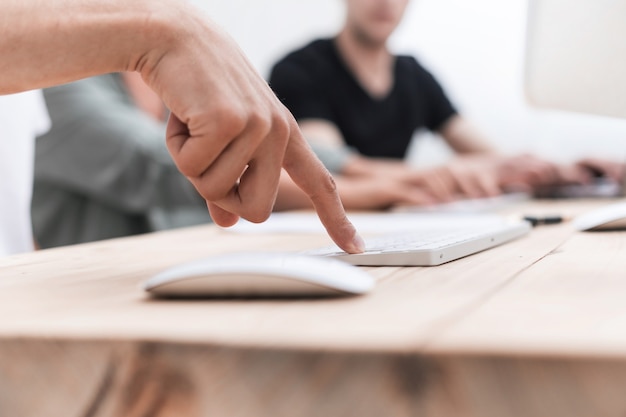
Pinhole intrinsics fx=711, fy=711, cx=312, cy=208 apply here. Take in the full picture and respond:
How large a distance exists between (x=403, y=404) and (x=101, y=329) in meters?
0.14

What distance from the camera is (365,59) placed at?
213cm

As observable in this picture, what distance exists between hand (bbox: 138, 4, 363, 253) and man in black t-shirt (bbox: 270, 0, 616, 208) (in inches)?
37.4

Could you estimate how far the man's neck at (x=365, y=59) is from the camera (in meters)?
2.10

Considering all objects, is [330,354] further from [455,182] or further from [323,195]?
[455,182]

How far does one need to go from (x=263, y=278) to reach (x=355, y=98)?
5.74ft

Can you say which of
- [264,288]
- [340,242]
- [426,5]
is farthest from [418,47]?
[264,288]

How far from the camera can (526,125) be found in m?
2.32

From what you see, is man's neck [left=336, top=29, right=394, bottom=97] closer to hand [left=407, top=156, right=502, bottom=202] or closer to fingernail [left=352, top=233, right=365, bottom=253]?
hand [left=407, top=156, right=502, bottom=202]

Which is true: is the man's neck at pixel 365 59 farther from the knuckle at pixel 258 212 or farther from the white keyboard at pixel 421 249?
the knuckle at pixel 258 212

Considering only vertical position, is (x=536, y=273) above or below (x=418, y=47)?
above

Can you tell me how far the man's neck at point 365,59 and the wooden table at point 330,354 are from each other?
5.71 feet

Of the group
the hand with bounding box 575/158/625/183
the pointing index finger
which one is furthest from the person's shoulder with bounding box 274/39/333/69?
the pointing index finger

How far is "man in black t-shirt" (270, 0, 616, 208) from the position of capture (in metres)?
1.63

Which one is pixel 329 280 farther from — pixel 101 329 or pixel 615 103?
pixel 615 103
